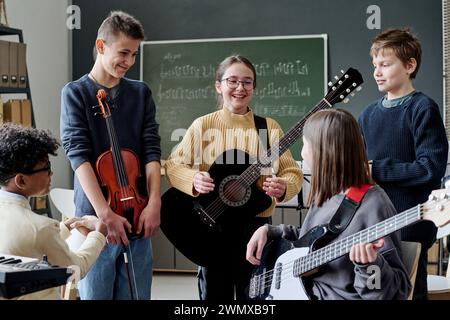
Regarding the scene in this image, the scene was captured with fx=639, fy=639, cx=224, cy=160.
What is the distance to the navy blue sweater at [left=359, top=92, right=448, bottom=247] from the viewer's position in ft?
6.59

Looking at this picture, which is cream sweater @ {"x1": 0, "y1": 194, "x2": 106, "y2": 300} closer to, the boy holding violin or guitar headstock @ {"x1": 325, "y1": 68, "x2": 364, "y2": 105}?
the boy holding violin

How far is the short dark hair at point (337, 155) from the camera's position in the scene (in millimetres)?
1718

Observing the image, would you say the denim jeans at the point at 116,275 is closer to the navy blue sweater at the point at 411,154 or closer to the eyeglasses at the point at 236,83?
the eyeglasses at the point at 236,83

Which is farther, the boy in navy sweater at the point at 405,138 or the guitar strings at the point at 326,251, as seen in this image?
the boy in navy sweater at the point at 405,138

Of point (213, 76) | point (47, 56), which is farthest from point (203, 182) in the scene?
point (47, 56)

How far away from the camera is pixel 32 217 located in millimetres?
1724

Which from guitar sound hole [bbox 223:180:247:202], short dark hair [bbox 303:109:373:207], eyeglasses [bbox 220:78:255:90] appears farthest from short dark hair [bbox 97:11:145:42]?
short dark hair [bbox 303:109:373:207]

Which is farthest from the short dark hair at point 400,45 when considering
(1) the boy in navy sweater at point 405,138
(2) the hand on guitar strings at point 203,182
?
(2) the hand on guitar strings at point 203,182

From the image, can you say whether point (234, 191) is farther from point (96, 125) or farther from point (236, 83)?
point (96, 125)

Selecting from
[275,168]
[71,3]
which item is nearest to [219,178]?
[275,168]

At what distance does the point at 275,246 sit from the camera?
190 cm

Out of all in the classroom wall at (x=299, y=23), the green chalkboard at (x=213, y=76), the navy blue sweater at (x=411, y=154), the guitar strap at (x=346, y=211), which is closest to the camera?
the guitar strap at (x=346, y=211)

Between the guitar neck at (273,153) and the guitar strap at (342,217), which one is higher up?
the guitar neck at (273,153)
